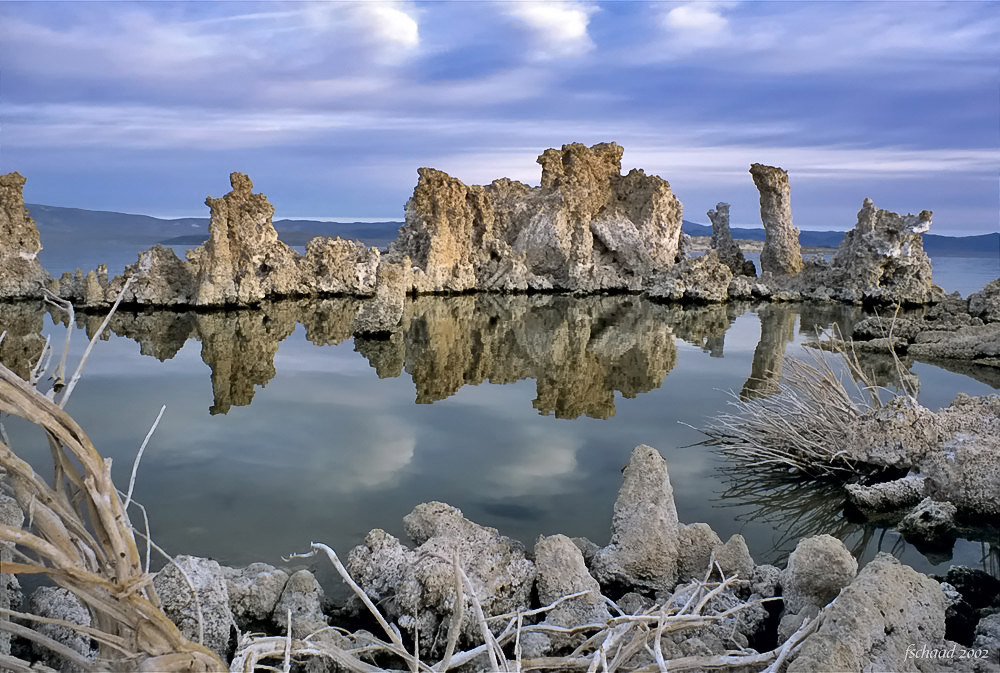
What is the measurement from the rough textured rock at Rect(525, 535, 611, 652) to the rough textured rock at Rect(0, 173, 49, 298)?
17.7m

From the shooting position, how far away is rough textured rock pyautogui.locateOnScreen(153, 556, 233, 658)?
3219 mm

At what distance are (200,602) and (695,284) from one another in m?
20.2

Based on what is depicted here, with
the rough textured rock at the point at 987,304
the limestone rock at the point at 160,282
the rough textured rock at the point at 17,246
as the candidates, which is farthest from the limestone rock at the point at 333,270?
the rough textured rock at the point at 987,304

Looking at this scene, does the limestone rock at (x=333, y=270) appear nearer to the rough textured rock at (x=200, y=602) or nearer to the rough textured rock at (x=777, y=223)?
the rough textured rock at (x=777, y=223)

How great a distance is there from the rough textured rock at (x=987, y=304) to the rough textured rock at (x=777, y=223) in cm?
1074

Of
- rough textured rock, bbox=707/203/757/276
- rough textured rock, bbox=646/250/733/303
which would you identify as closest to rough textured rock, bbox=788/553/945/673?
rough textured rock, bbox=646/250/733/303

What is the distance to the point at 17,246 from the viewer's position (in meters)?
18.2

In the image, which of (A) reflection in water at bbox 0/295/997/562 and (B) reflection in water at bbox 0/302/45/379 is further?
(B) reflection in water at bbox 0/302/45/379

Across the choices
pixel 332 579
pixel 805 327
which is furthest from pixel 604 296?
pixel 332 579

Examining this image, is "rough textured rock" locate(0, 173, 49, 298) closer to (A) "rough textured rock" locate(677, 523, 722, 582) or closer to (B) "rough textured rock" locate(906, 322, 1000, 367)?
(B) "rough textured rock" locate(906, 322, 1000, 367)

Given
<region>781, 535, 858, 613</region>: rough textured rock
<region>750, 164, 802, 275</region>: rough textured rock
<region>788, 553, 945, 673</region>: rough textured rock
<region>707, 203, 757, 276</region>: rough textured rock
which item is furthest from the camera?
<region>707, 203, 757, 276</region>: rough textured rock

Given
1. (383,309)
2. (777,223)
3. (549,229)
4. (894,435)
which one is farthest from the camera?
(777,223)

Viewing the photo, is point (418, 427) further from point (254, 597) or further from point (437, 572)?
point (437, 572)

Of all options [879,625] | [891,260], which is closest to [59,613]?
[879,625]
